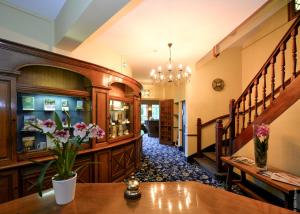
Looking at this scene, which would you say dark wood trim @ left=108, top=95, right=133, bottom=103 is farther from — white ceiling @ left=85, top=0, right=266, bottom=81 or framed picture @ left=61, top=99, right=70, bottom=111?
white ceiling @ left=85, top=0, right=266, bottom=81

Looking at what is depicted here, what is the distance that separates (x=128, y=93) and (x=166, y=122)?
3.75 meters

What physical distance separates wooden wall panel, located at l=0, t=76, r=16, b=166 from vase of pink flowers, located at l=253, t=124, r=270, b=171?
320cm

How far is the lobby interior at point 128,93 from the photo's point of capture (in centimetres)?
138

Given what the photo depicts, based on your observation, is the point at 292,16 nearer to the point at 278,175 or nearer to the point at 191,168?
the point at 278,175

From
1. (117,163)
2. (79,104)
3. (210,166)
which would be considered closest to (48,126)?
(79,104)

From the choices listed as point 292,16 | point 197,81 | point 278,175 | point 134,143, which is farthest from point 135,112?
point 292,16

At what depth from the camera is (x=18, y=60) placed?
2.11m

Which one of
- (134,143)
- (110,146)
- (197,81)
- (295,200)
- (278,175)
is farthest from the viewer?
(197,81)

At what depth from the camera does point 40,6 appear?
2.29 metres

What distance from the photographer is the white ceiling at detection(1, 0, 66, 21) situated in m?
2.20

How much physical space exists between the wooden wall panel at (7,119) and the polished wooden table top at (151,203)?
1129 mm

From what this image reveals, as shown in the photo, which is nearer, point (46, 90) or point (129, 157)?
point (46, 90)

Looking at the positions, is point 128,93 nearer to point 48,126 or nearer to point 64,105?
point 64,105

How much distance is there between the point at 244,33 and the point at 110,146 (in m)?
3.97
